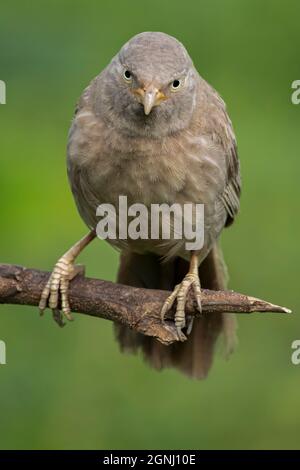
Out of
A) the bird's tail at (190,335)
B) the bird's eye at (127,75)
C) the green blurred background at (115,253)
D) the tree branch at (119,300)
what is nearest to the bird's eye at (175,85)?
the bird's eye at (127,75)

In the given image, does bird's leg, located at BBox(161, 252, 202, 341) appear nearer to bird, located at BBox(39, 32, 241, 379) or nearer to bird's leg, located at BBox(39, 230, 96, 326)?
bird, located at BBox(39, 32, 241, 379)

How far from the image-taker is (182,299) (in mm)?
7320


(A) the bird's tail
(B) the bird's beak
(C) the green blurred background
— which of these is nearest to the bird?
(B) the bird's beak

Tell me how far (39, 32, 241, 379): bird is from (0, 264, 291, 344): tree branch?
1.9 inches

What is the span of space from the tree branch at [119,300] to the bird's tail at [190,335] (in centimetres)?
63

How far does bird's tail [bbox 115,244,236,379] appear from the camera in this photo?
804 cm

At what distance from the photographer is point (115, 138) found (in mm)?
7242

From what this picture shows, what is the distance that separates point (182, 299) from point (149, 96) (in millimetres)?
999

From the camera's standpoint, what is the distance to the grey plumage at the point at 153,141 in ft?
23.2

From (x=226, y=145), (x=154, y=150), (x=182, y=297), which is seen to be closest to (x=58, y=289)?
(x=182, y=297)

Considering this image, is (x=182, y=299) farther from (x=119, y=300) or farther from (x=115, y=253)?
(x=115, y=253)

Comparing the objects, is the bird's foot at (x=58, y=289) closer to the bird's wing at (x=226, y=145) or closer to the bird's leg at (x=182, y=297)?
the bird's leg at (x=182, y=297)

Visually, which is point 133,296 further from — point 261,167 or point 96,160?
point 261,167

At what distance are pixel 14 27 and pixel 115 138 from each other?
115 inches
